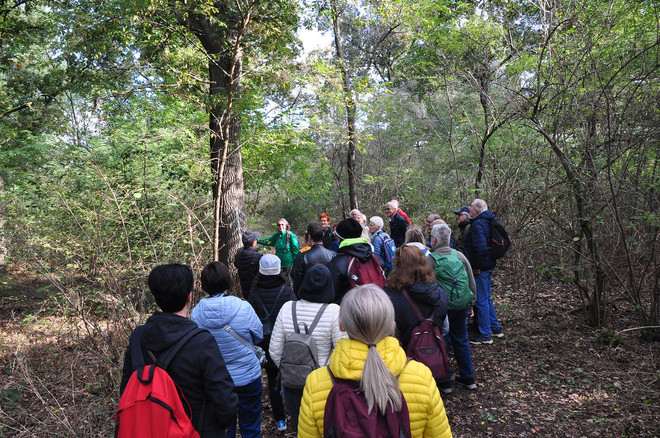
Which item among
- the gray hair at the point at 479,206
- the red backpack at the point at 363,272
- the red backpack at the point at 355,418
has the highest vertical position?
the gray hair at the point at 479,206

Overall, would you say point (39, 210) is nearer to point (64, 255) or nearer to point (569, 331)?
point (64, 255)

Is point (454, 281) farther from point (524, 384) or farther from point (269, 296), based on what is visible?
point (269, 296)

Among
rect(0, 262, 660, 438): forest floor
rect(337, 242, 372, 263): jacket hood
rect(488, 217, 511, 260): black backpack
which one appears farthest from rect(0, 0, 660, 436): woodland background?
rect(337, 242, 372, 263): jacket hood

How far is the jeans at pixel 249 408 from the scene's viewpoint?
3.02m

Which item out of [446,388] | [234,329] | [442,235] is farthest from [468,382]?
[234,329]

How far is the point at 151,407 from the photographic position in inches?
70.5

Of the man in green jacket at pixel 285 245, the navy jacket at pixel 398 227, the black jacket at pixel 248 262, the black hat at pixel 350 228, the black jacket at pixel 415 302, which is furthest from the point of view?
the man in green jacket at pixel 285 245

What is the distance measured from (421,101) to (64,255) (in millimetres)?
15618

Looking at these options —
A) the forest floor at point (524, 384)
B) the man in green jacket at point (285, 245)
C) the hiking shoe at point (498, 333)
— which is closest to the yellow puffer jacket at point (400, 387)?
the forest floor at point (524, 384)

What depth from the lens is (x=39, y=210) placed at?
7895 millimetres

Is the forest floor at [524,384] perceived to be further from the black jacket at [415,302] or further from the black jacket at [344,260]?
the black jacket at [344,260]

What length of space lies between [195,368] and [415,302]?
2059 millimetres

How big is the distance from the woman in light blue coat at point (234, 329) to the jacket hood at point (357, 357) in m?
1.44

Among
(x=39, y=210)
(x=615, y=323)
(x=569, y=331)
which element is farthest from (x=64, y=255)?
(x=615, y=323)
